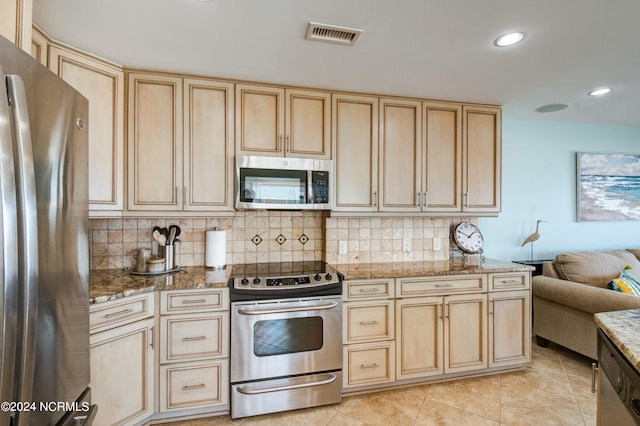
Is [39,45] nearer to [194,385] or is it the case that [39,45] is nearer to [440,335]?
[194,385]

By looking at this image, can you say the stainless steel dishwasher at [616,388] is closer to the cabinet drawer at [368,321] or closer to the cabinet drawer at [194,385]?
the cabinet drawer at [368,321]

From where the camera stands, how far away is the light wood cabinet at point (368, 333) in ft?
7.80

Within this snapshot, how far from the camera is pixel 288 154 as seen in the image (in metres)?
2.54

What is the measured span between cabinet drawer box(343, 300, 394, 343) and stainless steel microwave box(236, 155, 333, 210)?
0.82 metres

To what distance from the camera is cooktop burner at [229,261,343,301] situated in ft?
7.04

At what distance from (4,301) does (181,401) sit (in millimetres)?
1702

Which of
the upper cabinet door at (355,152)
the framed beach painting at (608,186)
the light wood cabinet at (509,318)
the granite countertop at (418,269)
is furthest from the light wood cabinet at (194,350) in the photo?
the framed beach painting at (608,186)

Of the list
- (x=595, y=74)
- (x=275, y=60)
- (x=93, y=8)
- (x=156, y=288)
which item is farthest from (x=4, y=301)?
(x=595, y=74)

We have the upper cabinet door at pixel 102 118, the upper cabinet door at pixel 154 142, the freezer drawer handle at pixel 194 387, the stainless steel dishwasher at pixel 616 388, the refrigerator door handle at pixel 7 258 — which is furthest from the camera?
the upper cabinet door at pixel 154 142

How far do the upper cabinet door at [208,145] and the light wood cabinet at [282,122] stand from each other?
0.10 m

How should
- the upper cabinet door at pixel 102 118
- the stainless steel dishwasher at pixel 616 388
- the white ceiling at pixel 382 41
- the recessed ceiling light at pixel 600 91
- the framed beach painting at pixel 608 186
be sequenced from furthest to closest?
the framed beach painting at pixel 608 186, the recessed ceiling light at pixel 600 91, the upper cabinet door at pixel 102 118, the white ceiling at pixel 382 41, the stainless steel dishwasher at pixel 616 388

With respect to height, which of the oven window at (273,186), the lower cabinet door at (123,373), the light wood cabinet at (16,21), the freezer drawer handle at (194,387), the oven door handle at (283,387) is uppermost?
the light wood cabinet at (16,21)

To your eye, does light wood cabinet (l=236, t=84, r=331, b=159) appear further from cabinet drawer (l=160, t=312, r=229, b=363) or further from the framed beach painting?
the framed beach painting

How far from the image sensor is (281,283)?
88.0 inches
